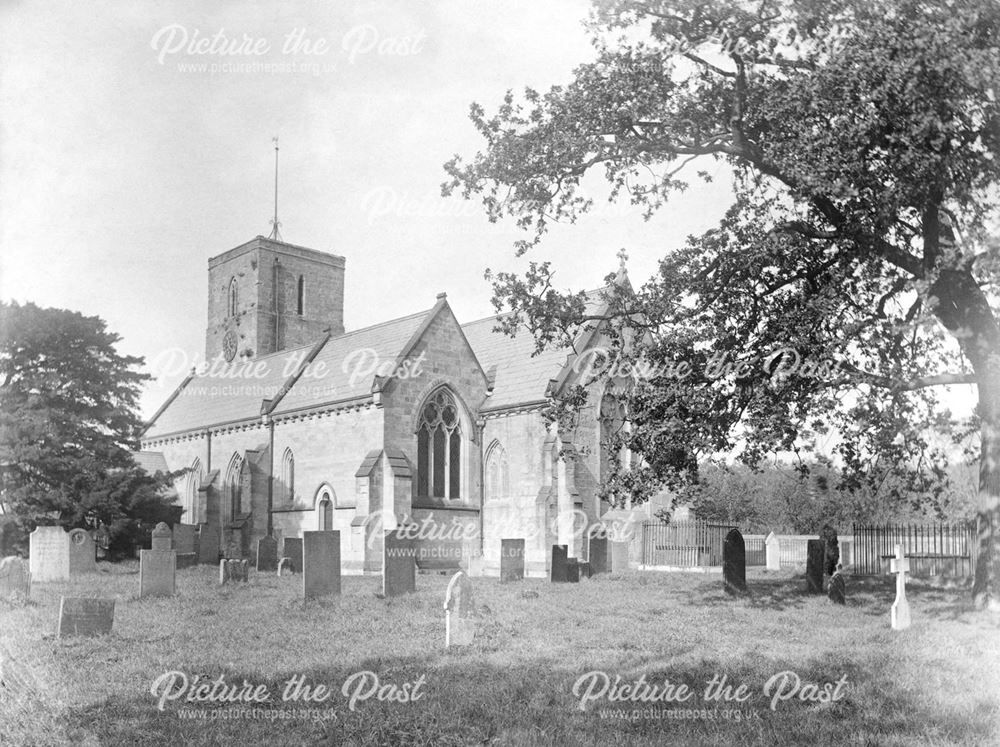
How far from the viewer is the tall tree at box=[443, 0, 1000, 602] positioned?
41.4ft

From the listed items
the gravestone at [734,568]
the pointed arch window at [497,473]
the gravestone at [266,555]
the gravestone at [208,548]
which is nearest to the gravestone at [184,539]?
the gravestone at [208,548]

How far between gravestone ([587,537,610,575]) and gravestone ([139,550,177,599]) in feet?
37.1

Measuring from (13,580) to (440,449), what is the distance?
1625 cm

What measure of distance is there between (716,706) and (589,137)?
9.66 meters

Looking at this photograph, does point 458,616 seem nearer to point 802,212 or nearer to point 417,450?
point 802,212

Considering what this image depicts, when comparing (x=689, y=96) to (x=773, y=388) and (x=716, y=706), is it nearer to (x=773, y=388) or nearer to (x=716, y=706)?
(x=773, y=388)

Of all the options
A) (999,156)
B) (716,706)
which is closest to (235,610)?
(716,706)

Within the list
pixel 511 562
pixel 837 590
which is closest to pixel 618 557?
pixel 511 562

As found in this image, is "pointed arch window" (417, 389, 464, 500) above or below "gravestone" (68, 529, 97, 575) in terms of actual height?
above

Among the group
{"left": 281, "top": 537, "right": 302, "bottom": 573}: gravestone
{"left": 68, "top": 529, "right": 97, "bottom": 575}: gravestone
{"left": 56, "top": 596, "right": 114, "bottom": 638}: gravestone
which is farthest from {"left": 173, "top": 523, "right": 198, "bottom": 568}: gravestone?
{"left": 56, "top": 596, "right": 114, "bottom": 638}: gravestone

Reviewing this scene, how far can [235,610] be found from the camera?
1565 centimetres

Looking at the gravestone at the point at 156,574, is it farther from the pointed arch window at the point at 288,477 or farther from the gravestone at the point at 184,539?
the pointed arch window at the point at 288,477

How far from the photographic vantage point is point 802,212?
15992 millimetres

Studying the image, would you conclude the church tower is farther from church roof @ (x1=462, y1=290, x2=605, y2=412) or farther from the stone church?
church roof @ (x1=462, y1=290, x2=605, y2=412)
